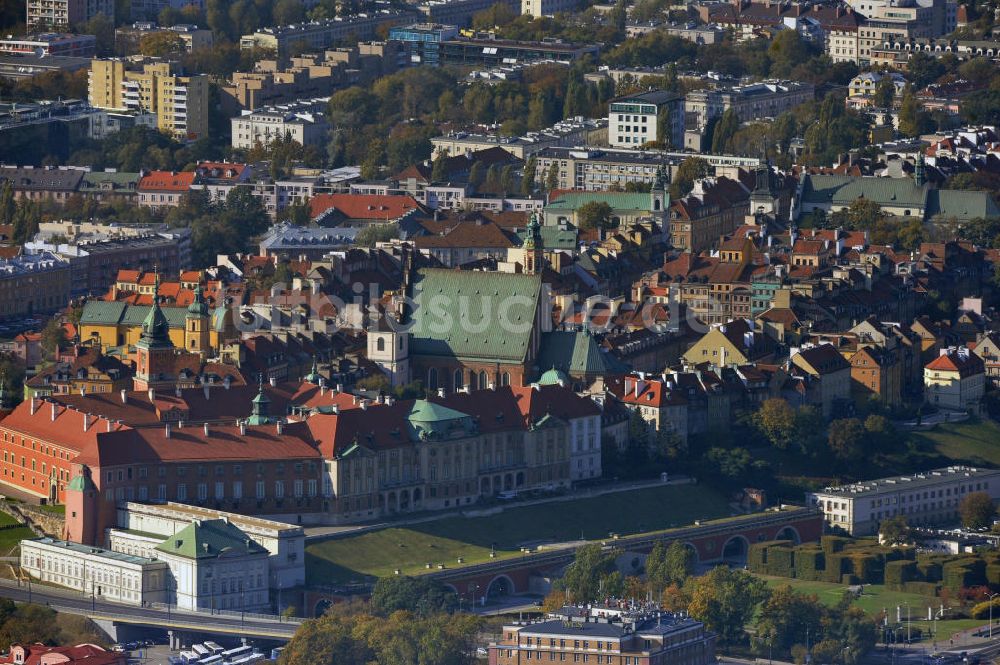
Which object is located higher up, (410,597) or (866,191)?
(410,597)

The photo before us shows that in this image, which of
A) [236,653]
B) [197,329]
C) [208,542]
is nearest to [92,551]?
[208,542]

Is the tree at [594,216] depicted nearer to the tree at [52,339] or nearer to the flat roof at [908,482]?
the tree at [52,339]

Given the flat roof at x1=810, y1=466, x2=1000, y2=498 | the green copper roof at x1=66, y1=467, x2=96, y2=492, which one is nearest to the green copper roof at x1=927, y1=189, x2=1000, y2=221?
the flat roof at x1=810, y1=466, x2=1000, y2=498

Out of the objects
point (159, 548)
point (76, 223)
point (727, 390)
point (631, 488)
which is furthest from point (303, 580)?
point (76, 223)

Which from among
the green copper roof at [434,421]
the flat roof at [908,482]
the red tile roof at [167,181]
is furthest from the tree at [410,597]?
the red tile roof at [167,181]

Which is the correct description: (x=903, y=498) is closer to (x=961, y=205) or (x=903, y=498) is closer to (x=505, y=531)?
(x=505, y=531)
